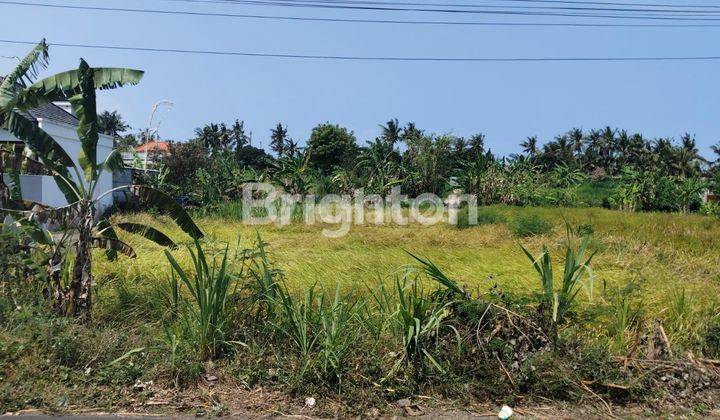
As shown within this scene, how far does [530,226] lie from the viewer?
12297mm

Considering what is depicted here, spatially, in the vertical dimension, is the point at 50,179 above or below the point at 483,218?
above

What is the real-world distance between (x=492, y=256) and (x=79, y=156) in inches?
253

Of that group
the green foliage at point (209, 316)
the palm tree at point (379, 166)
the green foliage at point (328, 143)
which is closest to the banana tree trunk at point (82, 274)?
the green foliage at point (209, 316)

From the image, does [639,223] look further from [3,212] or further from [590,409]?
[3,212]

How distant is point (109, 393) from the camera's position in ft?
13.8

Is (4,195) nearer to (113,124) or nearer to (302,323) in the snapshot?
(302,323)

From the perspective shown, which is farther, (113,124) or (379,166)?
(113,124)

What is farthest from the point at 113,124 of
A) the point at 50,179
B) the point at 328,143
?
the point at 50,179

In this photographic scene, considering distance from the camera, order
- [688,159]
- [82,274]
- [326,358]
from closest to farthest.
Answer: [326,358] → [82,274] → [688,159]

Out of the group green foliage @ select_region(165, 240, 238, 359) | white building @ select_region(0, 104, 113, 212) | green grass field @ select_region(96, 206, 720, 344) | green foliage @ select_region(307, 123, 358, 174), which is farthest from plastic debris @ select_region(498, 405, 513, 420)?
green foliage @ select_region(307, 123, 358, 174)

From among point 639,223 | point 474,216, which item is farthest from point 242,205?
point 639,223

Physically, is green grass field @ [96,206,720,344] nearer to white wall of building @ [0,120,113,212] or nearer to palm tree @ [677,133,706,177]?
white wall of building @ [0,120,113,212]

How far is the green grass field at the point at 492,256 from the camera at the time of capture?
6.45 metres

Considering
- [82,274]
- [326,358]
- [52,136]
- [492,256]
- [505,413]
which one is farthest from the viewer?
[52,136]
